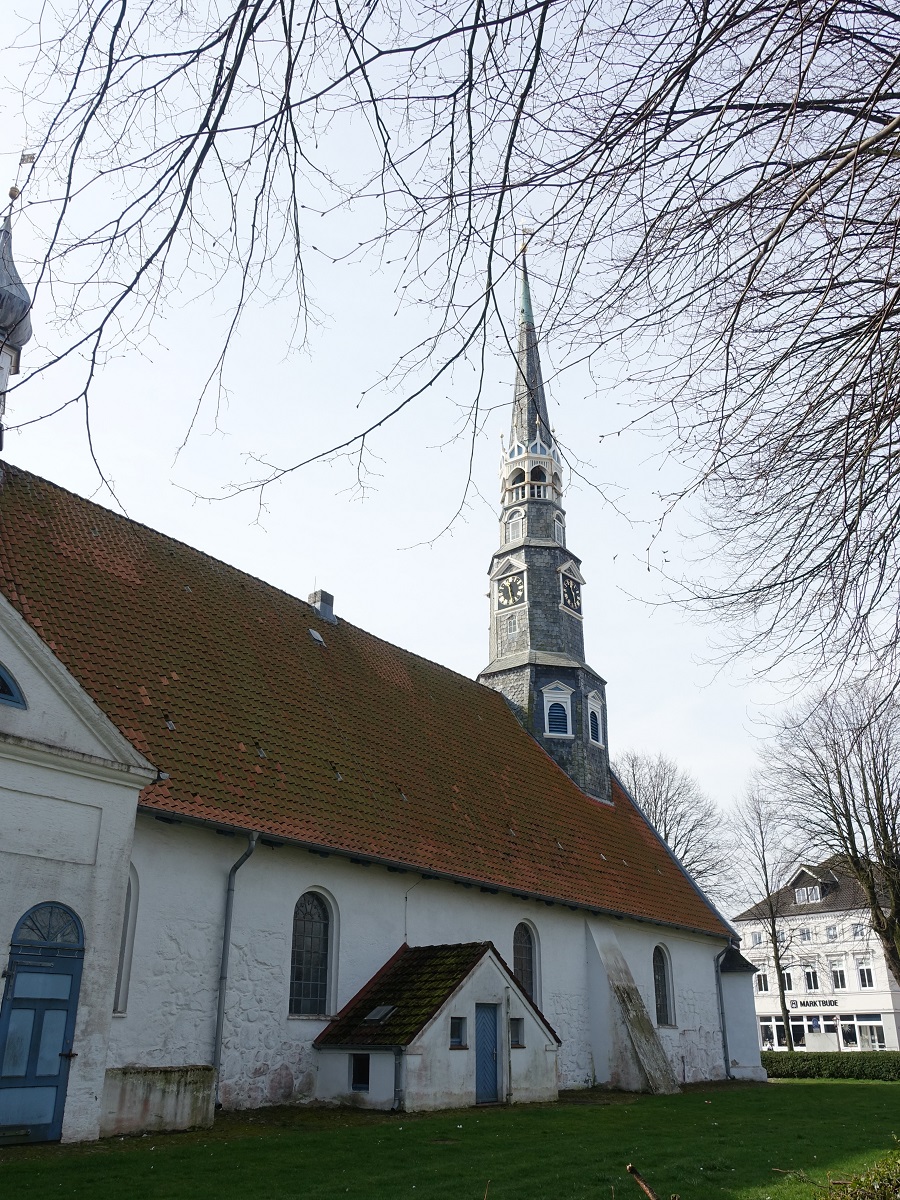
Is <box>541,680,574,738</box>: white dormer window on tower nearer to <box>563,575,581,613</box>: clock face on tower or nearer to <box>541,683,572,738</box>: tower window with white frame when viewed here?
<box>541,683,572,738</box>: tower window with white frame

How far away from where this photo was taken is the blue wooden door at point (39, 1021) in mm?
9352

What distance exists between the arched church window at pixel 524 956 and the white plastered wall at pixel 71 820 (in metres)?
9.93

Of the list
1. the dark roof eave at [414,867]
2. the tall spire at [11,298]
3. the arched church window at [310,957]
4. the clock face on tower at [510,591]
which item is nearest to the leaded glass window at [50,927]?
the dark roof eave at [414,867]

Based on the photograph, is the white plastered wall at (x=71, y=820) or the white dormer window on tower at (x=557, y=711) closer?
the white plastered wall at (x=71, y=820)

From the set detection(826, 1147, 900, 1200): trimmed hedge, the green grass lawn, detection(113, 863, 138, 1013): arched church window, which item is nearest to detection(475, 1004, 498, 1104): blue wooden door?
the green grass lawn

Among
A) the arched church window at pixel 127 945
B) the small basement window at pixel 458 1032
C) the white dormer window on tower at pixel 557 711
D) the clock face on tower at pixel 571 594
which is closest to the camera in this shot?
the arched church window at pixel 127 945

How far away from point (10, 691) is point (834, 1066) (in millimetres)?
30798

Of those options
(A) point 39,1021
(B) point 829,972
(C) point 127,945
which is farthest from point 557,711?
(B) point 829,972

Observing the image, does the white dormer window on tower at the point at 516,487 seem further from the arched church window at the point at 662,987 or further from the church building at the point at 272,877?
the arched church window at the point at 662,987

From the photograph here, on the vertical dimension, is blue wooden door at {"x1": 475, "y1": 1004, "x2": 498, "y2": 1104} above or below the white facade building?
below

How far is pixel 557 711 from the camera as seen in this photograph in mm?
Answer: 26547

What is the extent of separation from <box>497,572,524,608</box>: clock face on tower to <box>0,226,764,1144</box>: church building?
485cm

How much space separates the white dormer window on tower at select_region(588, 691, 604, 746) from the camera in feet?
88.6

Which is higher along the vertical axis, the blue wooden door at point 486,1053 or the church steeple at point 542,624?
the church steeple at point 542,624
